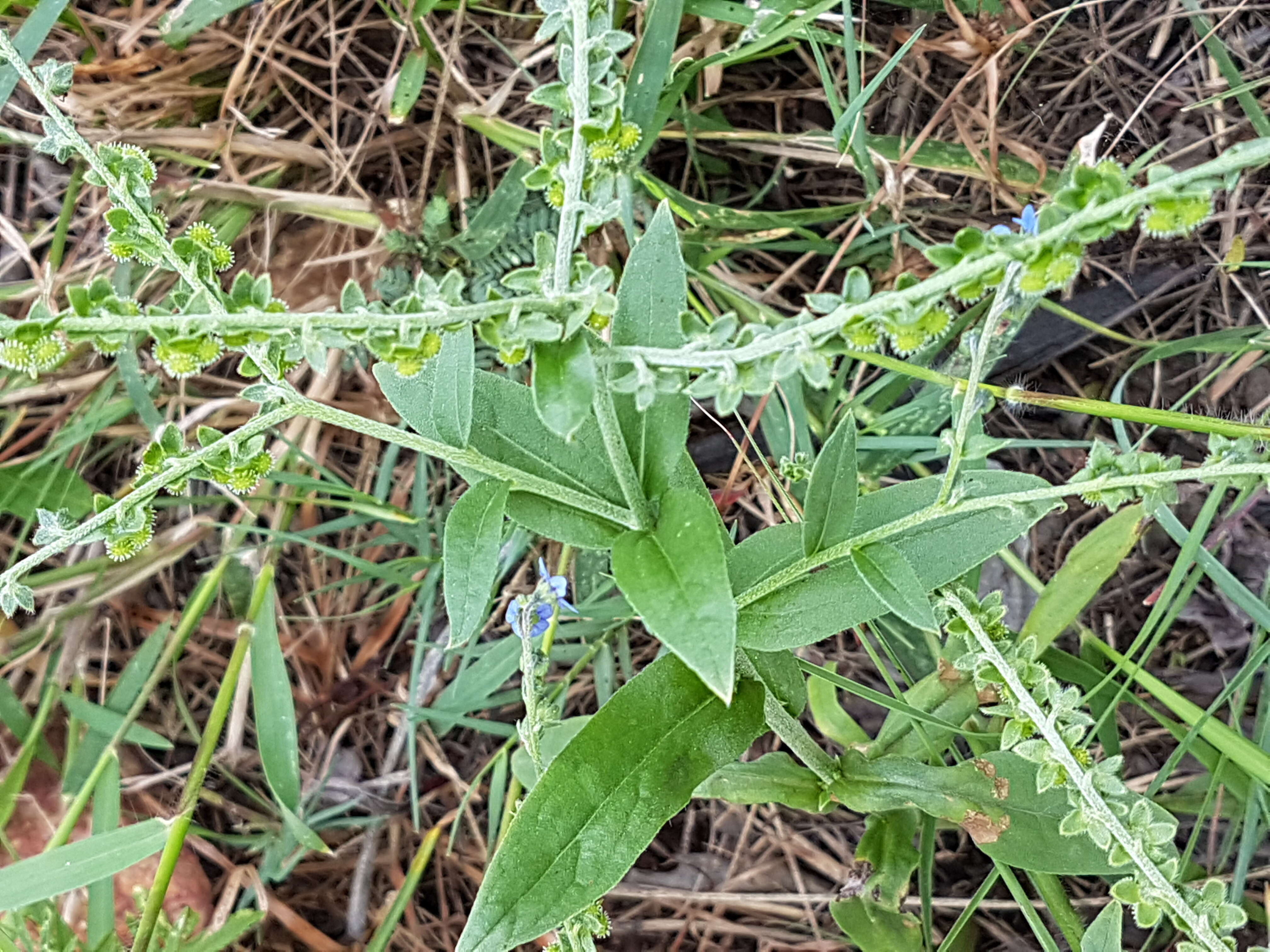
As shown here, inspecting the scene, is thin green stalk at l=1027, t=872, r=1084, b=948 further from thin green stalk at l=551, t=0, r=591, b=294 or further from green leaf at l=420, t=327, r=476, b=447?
thin green stalk at l=551, t=0, r=591, b=294

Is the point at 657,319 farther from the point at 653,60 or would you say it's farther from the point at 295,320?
the point at 653,60

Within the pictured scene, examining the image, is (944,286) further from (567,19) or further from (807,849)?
(807,849)

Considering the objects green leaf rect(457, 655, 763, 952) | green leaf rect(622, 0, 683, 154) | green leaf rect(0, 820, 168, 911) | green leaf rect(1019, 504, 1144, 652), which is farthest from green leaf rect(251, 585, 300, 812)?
green leaf rect(1019, 504, 1144, 652)

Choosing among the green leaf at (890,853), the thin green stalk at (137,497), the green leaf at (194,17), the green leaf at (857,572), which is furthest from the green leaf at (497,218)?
the green leaf at (890,853)

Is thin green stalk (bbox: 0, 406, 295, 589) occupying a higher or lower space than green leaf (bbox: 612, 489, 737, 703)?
higher

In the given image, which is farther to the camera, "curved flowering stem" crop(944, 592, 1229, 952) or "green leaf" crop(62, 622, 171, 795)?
"green leaf" crop(62, 622, 171, 795)

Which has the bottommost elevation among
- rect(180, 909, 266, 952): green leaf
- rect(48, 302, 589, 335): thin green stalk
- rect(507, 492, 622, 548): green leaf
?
rect(180, 909, 266, 952): green leaf

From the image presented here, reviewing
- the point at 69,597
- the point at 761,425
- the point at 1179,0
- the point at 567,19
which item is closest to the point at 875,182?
the point at 761,425

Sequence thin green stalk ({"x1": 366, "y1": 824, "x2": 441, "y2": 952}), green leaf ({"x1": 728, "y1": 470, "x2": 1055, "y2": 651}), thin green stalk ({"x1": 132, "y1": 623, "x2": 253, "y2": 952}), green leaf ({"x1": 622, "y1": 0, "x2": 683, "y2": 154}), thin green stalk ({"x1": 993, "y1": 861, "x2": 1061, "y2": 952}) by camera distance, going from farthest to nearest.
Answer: thin green stalk ({"x1": 366, "y1": 824, "x2": 441, "y2": 952})
green leaf ({"x1": 622, "y1": 0, "x2": 683, "y2": 154})
thin green stalk ({"x1": 132, "y1": 623, "x2": 253, "y2": 952})
thin green stalk ({"x1": 993, "y1": 861, "x2": 1061, "y2": 952})
green leaf ({"x1": 728, "y1": 470, "x2": 1055, "y2": 651})
